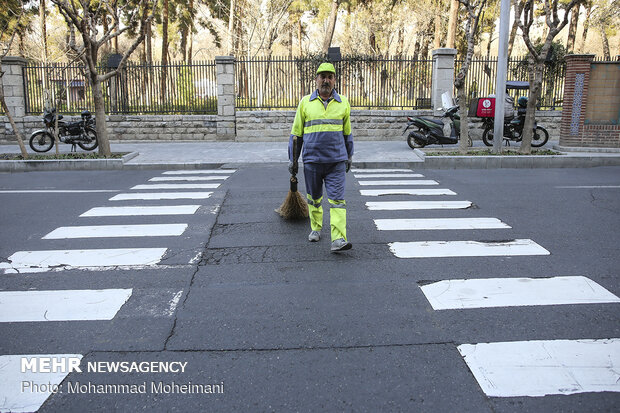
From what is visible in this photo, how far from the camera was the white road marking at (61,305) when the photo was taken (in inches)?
156

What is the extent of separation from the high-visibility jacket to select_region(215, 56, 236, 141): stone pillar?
503 inches

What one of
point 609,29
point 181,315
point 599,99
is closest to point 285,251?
point 181,315

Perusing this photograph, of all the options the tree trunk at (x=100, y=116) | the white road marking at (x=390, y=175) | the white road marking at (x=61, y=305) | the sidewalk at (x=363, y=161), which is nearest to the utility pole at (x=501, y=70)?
the sidewalk at (x=363, y=161)

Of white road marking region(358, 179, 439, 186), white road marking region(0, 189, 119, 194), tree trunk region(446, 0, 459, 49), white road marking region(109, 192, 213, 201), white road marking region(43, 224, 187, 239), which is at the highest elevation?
tree trunk region(446, 0, 459, 49)

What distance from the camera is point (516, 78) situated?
17828 mm

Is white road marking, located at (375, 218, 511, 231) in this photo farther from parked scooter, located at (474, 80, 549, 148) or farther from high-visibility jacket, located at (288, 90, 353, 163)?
parked scooter, located at (474, 80, 549, 148)

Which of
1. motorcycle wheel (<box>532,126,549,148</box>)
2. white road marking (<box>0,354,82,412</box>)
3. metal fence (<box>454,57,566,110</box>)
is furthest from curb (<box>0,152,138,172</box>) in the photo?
metal fence (<box>454,57,566,110</box>)

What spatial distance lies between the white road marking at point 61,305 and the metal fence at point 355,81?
14026 mm

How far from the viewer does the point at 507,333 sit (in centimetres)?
361

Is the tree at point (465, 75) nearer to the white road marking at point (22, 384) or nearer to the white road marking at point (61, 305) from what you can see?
the white road marking at point (61, 305)

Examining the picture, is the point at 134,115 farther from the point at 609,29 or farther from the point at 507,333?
the point at 609,29

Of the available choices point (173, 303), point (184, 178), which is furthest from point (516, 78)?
point (173, 303)

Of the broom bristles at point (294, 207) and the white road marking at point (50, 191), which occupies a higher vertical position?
the broom bristles at point (294, 207)

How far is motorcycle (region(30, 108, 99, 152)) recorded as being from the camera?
565 inches
